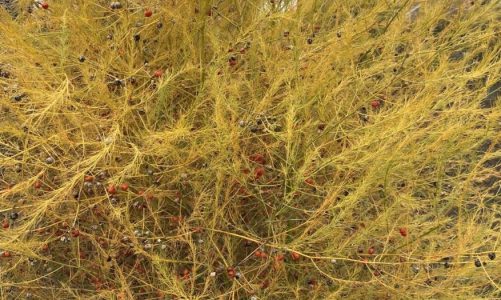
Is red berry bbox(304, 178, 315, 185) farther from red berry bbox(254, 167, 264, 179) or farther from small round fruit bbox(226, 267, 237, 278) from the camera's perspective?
Result: small round fruit bbox(226, 267, 237, 278)

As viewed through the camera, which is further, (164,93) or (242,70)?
(242,70)

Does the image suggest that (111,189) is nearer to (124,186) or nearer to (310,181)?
(124,186)

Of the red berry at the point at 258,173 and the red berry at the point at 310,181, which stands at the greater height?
the red berry at the point at 258,173

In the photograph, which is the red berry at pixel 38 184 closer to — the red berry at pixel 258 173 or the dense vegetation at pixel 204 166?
the dense vegetation at pixel 204 166

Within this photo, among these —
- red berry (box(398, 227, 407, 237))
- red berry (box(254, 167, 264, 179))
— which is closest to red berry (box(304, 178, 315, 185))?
red berry (box(254, 167, 264, 179))

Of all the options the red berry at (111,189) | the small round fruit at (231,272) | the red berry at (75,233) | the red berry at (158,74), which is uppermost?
the red berry at (158,74)

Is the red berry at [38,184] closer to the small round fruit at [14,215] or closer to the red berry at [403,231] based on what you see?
the small round fruit at [14,215]

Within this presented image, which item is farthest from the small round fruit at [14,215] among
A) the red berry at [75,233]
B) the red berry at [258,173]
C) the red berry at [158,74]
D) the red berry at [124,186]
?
the red berry at [258,173]

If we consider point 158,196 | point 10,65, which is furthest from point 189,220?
point 10,65

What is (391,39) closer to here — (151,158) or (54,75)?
(151,158)

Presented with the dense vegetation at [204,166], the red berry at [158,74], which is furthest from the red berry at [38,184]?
the red berry at [158,74]

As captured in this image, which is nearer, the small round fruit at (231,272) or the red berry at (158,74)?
the small round fruit at (231,272)

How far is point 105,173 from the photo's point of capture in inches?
58.7

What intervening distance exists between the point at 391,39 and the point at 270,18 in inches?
19.6
